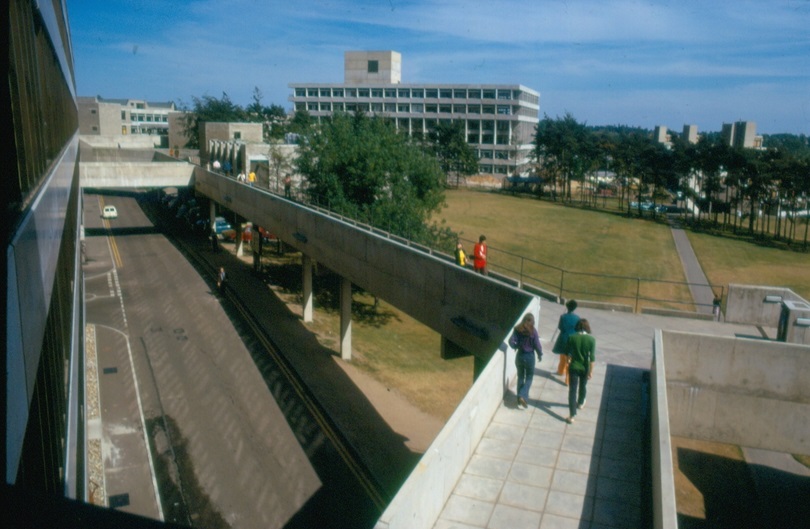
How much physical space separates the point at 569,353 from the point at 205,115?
90.4 meters

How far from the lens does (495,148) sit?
378ft

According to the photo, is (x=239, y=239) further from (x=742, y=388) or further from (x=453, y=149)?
(x=453, y=149)

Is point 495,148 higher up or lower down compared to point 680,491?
higher up

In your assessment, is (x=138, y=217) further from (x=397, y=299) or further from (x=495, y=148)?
(x=495, y=148)

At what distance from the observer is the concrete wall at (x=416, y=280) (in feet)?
50.2

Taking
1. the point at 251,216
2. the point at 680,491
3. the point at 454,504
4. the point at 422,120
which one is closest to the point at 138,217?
the point at 251,216

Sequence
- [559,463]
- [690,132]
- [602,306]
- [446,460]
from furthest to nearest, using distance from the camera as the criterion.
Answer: [690,132]
[602,306]
[559,463]
[446,460]

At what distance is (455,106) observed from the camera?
11550 cm

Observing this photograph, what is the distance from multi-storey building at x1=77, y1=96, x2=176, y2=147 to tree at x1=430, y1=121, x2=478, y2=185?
40.5 metres

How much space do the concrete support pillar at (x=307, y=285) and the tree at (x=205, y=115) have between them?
216ft

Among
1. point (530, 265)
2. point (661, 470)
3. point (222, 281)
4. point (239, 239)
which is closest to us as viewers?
point (661, 470)

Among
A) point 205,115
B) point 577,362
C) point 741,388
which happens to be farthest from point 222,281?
point 205,115

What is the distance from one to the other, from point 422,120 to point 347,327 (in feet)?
319

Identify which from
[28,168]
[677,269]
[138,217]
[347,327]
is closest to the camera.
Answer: [28,168]
